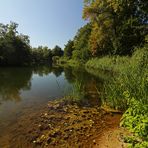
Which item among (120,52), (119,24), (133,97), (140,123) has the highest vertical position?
(119,24)

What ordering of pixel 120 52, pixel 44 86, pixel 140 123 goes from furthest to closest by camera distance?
pixel 120 52 → pixel 44 86 → pixel 140 123

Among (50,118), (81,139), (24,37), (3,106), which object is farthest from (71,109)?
(24,37)

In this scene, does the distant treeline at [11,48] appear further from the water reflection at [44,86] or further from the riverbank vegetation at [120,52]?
the water reflection at [44,86]

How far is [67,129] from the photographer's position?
6262 millimetres

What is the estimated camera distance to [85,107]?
28.5 feet

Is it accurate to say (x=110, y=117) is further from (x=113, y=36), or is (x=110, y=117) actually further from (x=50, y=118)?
(x=113, y=36)

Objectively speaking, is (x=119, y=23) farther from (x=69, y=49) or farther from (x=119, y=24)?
(x=69, y=49)

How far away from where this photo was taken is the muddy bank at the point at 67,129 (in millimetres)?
5406

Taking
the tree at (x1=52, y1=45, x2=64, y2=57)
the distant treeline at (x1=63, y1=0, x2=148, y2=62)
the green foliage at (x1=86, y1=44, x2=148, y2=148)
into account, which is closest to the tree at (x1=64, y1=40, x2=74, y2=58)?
the tree at (x1=52, y1=45, x2=64, y2=57)

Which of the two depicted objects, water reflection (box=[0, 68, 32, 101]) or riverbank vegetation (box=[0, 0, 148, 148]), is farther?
water reflection (box=[0, 68, 32, 101])

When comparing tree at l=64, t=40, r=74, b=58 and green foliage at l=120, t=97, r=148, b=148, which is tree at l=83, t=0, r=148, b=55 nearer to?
green foliage at l=120, t=97, r=148, b=148

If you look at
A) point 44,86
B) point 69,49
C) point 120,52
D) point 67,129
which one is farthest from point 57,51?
point 67,129

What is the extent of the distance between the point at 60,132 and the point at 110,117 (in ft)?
6.87

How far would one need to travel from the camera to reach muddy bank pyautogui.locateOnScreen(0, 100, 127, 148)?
5.41m
